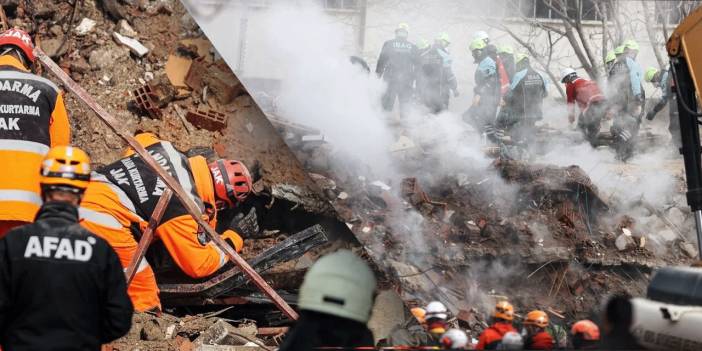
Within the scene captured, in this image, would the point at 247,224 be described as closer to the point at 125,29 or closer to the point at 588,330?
the point at 125,29

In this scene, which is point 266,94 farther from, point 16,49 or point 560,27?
point 560,27

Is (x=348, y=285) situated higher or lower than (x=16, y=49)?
lower

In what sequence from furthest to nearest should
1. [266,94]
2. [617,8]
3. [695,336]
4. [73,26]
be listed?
[617,8]
[266,94]
[73,26]
[695,336]

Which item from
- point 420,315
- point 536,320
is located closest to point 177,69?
point 420,315

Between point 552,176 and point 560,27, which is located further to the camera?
point 560,27

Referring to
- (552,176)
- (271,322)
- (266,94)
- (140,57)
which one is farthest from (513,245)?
(140,57)

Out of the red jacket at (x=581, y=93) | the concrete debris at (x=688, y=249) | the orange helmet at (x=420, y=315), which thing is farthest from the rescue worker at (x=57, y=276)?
the red jacket at (x=581, y=93)

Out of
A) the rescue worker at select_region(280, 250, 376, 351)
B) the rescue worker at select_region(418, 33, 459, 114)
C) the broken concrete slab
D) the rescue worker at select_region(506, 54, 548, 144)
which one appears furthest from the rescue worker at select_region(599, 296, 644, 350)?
the rescue worker at select_region(418, 33, 459, 114)

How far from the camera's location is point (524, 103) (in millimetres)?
10883

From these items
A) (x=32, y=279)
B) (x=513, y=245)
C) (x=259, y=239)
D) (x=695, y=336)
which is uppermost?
(x=32, y=279)

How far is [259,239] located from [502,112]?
5.51 m

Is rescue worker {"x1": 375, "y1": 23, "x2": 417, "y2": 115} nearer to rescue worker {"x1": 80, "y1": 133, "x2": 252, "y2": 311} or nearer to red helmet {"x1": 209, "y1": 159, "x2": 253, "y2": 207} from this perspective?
red helmet {"x1": 209, "y1": 159, "x2": 253, "y2": 207}

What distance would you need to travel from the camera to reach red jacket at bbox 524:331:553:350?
422 centimetres

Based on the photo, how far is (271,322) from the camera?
224 inches
